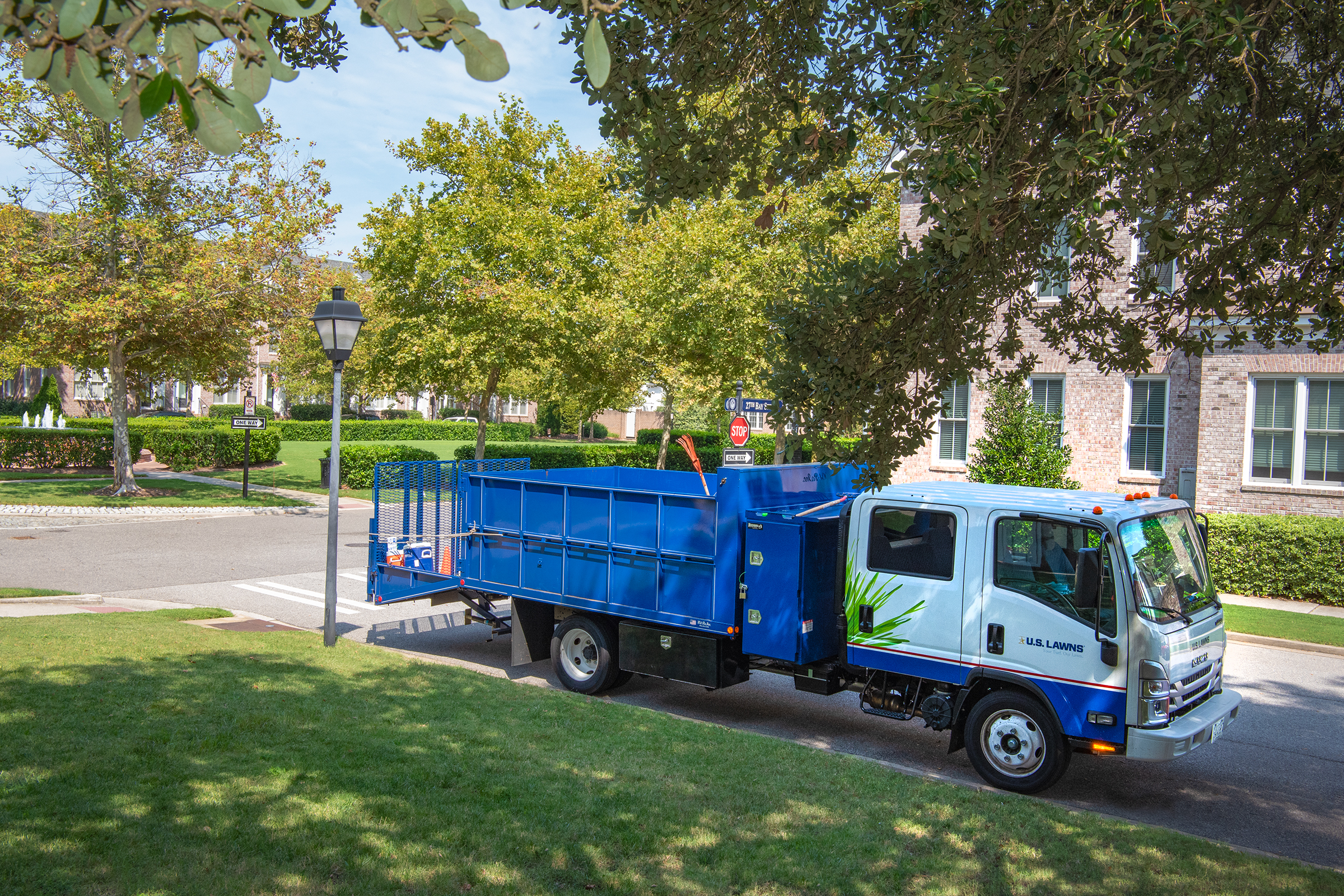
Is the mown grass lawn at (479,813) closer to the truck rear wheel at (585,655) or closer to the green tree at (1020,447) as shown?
the truck rear wheel at (585,655)

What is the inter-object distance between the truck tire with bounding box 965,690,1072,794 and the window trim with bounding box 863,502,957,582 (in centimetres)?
92

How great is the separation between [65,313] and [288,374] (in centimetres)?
4130

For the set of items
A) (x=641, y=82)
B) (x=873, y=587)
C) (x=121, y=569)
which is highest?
(x=641, y=82)

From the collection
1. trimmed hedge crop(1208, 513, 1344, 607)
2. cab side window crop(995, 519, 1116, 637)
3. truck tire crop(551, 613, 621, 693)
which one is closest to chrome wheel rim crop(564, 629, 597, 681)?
truck tire crop(551, 613, 621, 693)

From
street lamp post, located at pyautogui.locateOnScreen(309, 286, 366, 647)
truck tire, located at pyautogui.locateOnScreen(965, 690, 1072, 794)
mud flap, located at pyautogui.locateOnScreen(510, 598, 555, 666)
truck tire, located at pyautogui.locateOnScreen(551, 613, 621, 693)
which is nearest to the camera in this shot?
truck tire, located at pyautogui.locateOnScreen(965, 690, 1072, 794)

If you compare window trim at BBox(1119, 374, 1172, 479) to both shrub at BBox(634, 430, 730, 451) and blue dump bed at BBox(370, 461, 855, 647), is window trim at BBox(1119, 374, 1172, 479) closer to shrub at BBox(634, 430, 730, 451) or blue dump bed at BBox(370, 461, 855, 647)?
blue dump bed at BBox(370, 461, 855, 647)

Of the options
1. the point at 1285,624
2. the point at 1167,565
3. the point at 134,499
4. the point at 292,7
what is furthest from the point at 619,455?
the point at 292,7

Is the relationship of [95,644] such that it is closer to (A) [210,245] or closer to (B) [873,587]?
(B) [873,587]

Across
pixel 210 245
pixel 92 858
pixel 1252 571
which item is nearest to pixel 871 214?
pixel 1252 571

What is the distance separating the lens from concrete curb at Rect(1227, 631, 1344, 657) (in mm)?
11578

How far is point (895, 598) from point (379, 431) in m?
47.4

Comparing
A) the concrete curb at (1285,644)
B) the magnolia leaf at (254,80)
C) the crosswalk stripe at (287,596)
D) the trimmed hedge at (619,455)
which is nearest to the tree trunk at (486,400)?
the trimmed hedge at (619,455)

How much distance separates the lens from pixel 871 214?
26500 millimetres

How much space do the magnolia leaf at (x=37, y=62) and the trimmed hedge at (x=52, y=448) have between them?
31651 mm
